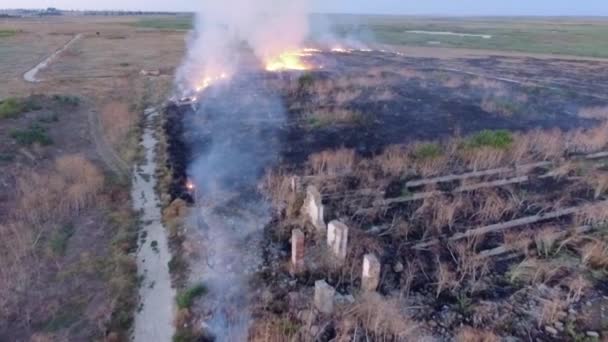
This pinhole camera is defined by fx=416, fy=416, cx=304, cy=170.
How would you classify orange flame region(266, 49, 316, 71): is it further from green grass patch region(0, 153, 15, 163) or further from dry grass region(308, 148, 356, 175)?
green grass patch region(0, 153, 15, 163)

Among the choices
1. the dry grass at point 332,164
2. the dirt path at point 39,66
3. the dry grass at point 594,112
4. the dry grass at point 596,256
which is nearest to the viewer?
the dry grass at point 596,256

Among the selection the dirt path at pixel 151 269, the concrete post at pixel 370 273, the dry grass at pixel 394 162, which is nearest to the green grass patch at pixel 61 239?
the dirt path at pixel 151 269

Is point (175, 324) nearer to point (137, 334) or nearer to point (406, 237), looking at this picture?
point (137, 334)

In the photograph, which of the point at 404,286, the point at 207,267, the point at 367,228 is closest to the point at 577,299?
the point at 404,286

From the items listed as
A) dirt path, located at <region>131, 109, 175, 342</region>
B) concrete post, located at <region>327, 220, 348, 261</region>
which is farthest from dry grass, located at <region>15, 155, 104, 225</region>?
concrete post, located at <region>327, 220, 348, 261</region>

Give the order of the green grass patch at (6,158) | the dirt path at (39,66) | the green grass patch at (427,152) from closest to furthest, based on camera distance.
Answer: the green grass patch at (427,152) < the green grass patch at (6,158) < the dirt path at (39,66)

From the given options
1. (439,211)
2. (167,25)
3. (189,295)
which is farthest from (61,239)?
(167,25)

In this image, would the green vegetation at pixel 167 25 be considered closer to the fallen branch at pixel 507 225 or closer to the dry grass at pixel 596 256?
the fallen branch at pixel 507 225
